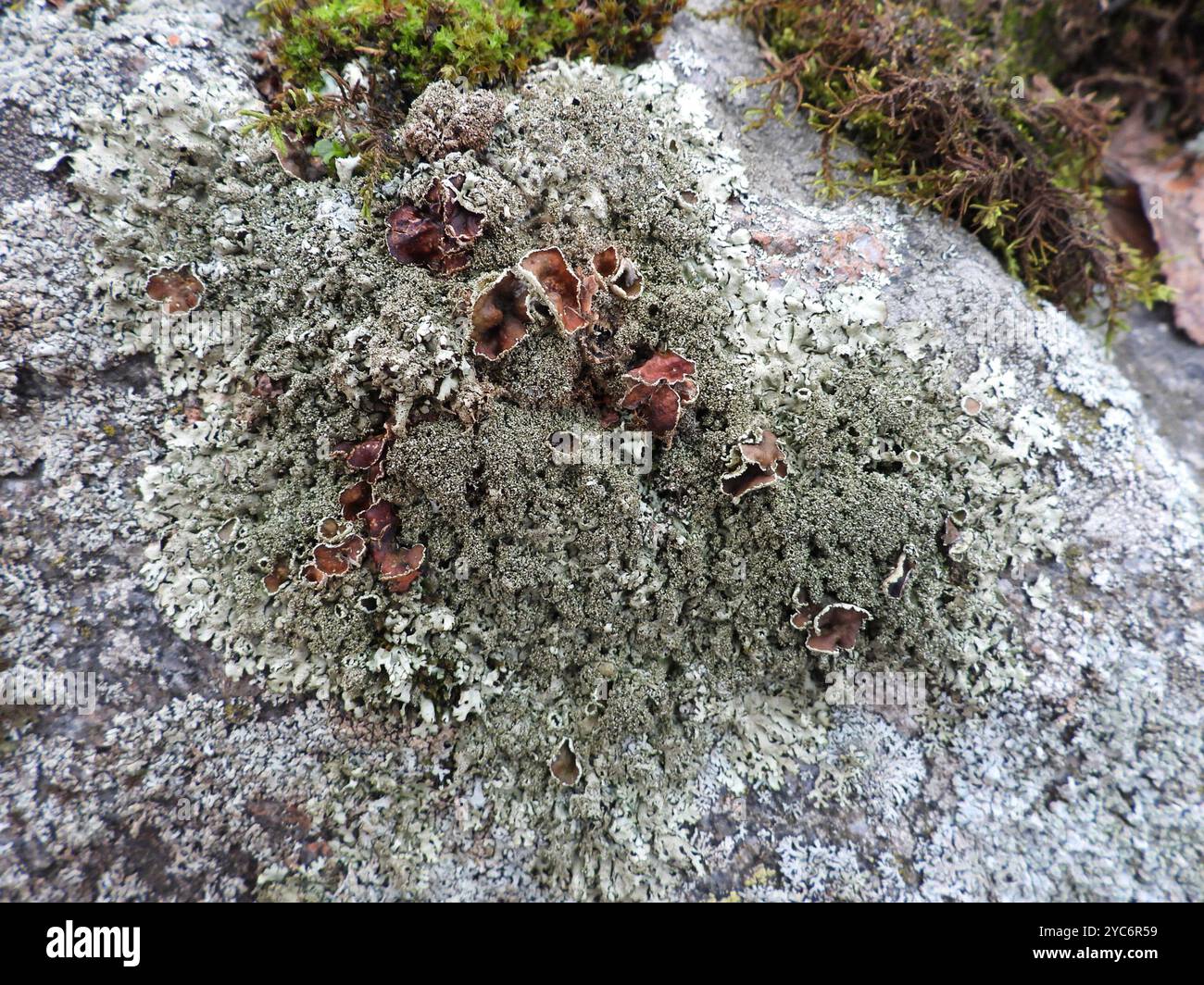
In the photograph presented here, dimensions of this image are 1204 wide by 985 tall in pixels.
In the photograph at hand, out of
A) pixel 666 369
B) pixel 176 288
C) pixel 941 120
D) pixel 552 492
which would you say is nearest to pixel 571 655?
pixel 552 492

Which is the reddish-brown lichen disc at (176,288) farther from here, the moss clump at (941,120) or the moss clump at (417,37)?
the moss clump at (941,120)

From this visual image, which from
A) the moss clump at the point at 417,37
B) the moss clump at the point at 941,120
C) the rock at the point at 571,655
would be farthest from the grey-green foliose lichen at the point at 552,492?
the moss clump at the point at 941,120

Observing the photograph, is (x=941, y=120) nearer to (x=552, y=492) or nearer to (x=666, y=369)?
(x=666, y=369)

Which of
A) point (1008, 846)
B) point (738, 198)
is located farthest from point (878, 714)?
point (738, 198)

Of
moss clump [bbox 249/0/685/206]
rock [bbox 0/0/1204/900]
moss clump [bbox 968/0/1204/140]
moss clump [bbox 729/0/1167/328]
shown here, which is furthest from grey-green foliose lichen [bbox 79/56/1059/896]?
moss clump [bbox 968/0/1204/140]

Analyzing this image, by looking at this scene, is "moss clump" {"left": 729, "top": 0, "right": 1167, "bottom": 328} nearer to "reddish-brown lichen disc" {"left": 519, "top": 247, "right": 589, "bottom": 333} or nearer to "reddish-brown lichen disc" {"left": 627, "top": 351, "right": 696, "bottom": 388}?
"reddish-brown lichen disc" {"left": 627, "top": 351, "right": 696, "bottom": 388}

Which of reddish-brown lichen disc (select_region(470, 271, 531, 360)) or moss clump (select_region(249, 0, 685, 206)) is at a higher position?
moss clump (select_region(249, 0, 685, 206))
